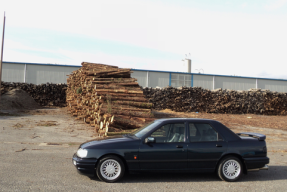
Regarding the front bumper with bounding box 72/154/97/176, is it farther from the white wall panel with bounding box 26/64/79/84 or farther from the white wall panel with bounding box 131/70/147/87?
the white wall panel with bounding box 131/70/147/87

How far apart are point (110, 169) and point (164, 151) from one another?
3.87 feet

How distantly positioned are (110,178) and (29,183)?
→ 1570 millimetres

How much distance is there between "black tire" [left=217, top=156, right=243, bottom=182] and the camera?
6.19m

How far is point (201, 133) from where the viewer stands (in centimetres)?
639

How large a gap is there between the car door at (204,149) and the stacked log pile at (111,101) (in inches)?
253

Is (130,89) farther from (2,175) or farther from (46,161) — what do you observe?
(2,175)

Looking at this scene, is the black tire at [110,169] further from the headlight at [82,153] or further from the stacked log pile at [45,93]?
the stacked log pile at [45,93]

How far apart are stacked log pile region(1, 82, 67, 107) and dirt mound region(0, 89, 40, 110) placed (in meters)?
1.42

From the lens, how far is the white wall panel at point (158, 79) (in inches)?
1484

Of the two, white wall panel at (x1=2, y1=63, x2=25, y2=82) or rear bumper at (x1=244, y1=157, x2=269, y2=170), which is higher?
white wall panel at (x1=2, y1=63, x2=25, y2=82)

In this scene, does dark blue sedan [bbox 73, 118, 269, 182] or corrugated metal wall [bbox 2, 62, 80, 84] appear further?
corrugated metal wall [bbox 2, 62, 80, 84]

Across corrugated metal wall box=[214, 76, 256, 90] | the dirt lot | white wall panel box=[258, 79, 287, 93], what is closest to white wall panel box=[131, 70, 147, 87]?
corrugated metal wall box=[214, 76, 256, 90]

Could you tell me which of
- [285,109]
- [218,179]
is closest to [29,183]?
[218,179]

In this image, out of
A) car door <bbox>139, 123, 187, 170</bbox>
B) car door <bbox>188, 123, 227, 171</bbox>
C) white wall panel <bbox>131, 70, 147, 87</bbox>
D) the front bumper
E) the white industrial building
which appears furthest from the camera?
white wall panel <bbox>131, 70, 147, 87</bbox>
